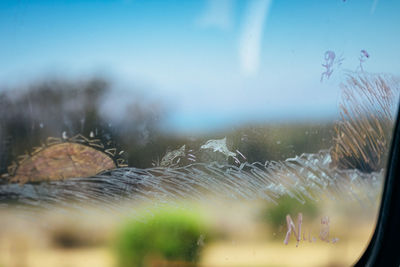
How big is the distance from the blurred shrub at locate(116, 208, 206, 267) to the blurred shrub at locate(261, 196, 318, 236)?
0.36 m

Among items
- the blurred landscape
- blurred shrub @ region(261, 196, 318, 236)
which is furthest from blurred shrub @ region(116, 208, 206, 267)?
blurred shrub @ region(261, 196, 318, 236)

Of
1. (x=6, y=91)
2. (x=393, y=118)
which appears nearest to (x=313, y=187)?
(x=393, y=118)

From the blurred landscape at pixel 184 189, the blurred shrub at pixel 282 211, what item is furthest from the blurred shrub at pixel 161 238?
the blurred shrub at pixel 282 211

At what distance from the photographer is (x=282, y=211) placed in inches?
78.3

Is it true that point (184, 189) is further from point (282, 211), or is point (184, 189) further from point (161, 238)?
point (282, 211)

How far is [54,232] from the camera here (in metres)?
1.67

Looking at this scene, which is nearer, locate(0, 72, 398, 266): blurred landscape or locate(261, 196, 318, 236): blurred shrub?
locate(0, 72, 398, 266): blurred landscape

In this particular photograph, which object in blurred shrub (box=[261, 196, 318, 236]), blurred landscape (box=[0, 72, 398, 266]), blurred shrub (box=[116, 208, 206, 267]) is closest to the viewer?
blurred landscape (box=[0, 72, 398, 266])

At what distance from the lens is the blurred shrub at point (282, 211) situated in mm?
1974

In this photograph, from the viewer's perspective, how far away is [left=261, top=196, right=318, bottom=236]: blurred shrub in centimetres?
197

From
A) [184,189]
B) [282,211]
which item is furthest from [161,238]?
[282,211]

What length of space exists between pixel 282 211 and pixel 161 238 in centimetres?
65

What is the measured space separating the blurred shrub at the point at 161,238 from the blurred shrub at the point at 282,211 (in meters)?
0.36

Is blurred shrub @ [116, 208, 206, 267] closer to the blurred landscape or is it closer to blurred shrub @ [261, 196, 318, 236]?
the blurred landscape
